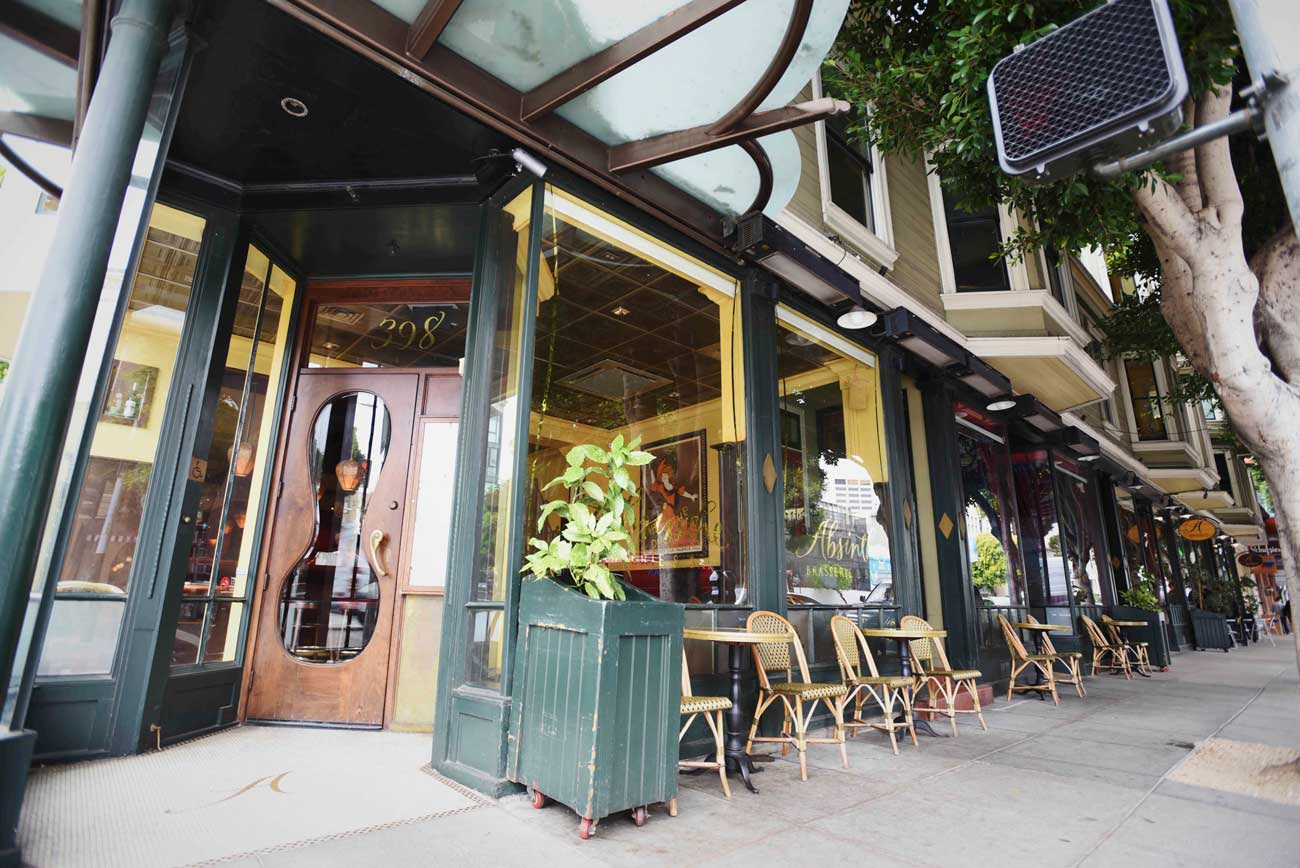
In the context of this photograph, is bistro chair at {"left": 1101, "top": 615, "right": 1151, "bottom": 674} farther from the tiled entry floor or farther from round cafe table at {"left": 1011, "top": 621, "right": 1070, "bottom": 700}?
the tiled entry floor

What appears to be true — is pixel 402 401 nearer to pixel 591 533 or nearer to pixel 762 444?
pixel 591 533

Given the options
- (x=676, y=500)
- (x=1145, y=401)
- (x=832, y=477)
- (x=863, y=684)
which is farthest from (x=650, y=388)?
(x=1145, y=401)

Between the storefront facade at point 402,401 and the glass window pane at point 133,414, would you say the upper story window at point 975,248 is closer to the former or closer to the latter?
the storefront facade at point 402,401

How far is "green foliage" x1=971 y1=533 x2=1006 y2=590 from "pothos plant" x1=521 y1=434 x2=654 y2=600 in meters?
5.68

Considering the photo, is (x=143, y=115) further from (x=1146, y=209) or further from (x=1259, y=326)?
(x=1259, y=326)

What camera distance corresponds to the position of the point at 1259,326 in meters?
4.38

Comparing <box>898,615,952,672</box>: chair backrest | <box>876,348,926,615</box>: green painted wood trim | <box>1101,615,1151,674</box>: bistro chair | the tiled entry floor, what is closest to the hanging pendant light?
the tiled entry floor

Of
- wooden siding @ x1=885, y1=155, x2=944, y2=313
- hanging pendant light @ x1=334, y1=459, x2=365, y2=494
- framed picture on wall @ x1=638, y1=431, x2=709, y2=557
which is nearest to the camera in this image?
hanging pendant light @ x1=334, y1=459, x2=365, y2=494

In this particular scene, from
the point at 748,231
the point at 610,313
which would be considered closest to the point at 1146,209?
the point at 748,231

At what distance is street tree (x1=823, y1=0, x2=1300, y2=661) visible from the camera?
3.77 metres

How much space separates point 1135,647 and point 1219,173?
8857 millimetres

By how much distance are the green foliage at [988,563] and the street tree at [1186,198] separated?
11.8ft

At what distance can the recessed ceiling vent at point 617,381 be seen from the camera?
5.89 m

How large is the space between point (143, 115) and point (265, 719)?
3.65 meters
